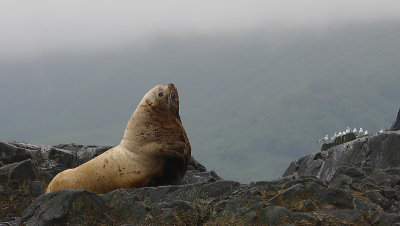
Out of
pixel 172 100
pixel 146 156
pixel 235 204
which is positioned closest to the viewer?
pixel 235 204

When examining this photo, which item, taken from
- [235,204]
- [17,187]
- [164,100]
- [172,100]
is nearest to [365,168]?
[172,100]

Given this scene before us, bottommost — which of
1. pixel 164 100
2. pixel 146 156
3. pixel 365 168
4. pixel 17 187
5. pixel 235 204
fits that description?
pixel 17 187

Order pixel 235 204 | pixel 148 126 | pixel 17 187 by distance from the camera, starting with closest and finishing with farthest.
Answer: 1. pixel 235 204
2. pixel 148 126
3. pixel 17 187

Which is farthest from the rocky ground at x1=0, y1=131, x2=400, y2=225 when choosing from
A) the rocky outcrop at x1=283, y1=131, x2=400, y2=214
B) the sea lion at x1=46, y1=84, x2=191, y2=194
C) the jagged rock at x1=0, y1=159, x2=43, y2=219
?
the jagged rock at x1=0, y1=159, x2=43, y2=219

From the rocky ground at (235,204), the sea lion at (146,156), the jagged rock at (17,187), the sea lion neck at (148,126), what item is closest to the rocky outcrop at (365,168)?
the rocky ground at (235,204)

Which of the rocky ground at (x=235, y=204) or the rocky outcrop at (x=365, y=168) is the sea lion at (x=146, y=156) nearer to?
the rocky ground at (x=235, y=204)

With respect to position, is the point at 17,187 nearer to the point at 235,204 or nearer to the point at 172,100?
the point at 172,100

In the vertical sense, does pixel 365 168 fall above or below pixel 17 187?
above

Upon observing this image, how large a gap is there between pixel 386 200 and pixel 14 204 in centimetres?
863

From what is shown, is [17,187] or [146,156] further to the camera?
[17,187]

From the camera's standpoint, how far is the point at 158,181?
12469 millimetres

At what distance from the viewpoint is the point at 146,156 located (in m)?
12.5

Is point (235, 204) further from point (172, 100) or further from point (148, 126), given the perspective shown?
point (172, 100)

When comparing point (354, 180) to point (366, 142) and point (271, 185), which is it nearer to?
point (271, 185)
